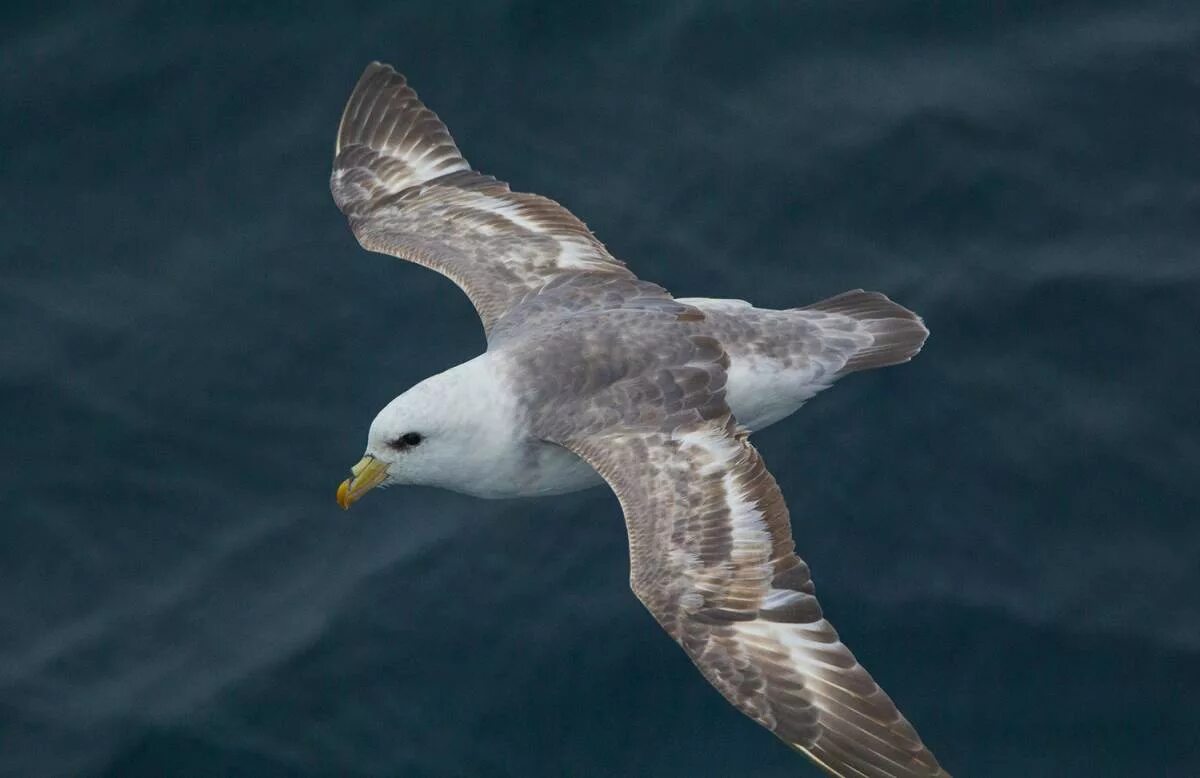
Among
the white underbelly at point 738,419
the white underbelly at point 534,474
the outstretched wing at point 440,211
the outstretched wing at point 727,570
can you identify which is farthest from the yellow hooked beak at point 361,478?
the outstretched wing at point 440,211

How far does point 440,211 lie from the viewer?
52.3 feet

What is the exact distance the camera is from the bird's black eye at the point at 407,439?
43.7 ft

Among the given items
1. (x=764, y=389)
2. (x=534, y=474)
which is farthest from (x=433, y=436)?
(x=764, y=389)

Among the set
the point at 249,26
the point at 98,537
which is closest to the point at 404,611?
the point at 98,537

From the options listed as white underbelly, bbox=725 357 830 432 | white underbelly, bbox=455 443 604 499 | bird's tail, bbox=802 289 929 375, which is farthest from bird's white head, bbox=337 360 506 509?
bird's tail, bbox=802 289 929 375

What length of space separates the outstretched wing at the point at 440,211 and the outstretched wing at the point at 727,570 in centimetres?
192

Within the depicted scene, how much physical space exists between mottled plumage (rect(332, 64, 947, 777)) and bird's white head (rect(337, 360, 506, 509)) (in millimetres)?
27

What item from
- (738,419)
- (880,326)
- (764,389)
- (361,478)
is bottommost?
(361,478)

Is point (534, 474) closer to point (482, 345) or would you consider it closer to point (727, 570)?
point (727, 570)

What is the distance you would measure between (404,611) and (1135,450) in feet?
19.4

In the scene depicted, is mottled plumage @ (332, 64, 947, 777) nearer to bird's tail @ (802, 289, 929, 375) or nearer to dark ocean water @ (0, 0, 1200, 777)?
bird's tail @ (802, 289, 929, 375)

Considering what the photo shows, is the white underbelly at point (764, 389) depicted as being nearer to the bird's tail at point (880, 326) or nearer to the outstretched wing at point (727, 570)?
the outstretched wing at point (727, 570)

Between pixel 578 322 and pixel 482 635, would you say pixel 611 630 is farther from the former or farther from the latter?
pixel 578 322

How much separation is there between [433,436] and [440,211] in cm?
317
